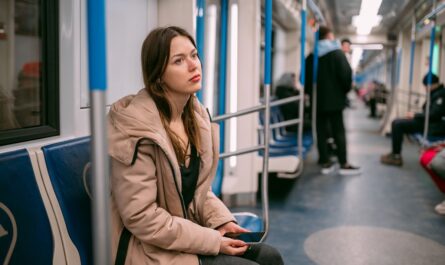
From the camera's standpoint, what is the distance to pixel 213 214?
67.2 inches

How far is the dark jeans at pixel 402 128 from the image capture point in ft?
19.6

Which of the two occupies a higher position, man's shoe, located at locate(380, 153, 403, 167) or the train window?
the train window

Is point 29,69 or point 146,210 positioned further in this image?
point 29,69

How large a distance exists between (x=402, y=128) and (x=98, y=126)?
229 inches

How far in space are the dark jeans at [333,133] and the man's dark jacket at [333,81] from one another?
0.15 m

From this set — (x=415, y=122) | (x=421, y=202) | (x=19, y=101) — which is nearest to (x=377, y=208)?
(x=421, y=202)

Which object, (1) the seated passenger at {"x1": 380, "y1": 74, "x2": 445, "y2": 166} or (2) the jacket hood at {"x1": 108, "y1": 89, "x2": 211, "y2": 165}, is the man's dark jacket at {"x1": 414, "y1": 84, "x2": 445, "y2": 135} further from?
(2) the jacket hood at {"x1": 108, "y1": 89, "x2": 211, "y2": 165}

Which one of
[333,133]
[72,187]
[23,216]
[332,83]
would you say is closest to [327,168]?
[333,133]

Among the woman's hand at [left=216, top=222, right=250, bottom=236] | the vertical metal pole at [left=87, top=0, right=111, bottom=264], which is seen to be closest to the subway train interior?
the vertical metal pole at [left=87, top=0, right=111, bottom=264]

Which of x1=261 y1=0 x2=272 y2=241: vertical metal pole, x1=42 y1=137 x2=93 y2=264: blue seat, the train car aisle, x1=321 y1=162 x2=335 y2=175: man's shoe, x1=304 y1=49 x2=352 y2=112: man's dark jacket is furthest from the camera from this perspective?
x1=321 y1=162 x2=335 y2=175: man's shoe

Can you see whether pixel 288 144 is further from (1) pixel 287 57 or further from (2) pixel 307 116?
(1) pixel 287 57

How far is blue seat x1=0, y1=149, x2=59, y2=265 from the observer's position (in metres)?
1.27

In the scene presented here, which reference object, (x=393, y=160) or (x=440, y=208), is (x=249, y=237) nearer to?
(x=440, y=208)

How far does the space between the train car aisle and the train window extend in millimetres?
1823
